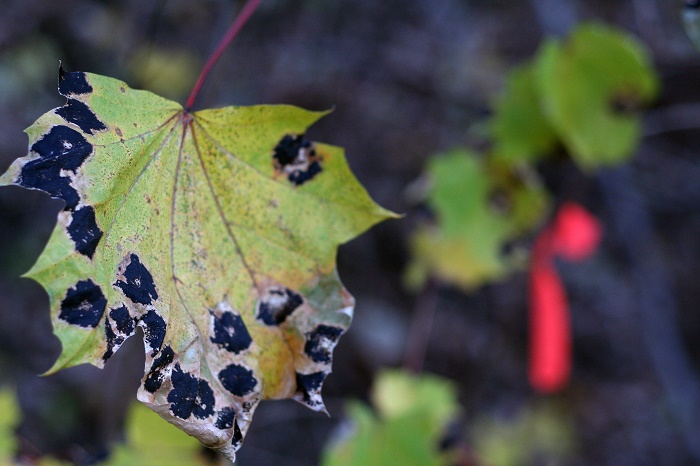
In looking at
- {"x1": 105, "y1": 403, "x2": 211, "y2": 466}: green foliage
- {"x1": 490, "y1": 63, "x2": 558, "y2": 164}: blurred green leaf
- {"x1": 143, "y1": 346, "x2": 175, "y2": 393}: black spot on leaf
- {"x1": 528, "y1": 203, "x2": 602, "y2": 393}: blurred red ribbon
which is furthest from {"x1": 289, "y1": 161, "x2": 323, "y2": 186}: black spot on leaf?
{"x1": 528, "y1": 203, "x2": 602, "y2": 393}: blurred red ribbon

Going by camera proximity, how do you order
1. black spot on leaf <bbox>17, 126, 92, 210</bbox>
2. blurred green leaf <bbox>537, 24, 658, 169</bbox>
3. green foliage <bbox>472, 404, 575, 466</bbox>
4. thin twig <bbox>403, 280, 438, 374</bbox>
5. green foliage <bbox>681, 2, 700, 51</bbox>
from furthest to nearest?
green foliage <bbox>472, 404, 575, 466</bbox>
thin twig <bbox>403, 280, 438, 374</bbox>
blurred green leaf <bbox>537, 24, 658, 169</bbox>
green foliage <bbox>681, 2, 700, 51</bbox>
black spot on leaf <bbox>17, 126, 92, 210</bbox>

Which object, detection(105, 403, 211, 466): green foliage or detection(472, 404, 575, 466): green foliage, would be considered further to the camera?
detection(472, 404, 575, 466): green foliage

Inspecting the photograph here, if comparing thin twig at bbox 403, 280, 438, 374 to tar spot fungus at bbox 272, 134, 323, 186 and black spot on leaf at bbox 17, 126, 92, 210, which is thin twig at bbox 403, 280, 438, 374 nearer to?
tar spot fungus at bbox 272, 134, 323, 186

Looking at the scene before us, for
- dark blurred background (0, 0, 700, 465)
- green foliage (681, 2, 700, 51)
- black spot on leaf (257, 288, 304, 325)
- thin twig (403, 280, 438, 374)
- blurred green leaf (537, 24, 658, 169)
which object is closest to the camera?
black spot on leaf (257, 288, 304, 325)

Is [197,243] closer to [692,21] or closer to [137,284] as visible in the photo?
[137,284]

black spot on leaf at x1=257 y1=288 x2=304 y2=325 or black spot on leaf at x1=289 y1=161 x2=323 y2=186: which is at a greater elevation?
black spot on leaf at x1=289 y1=161 x2=323 y2=186

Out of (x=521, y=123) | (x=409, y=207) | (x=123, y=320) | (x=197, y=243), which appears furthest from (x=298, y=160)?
(x=409, y=207)

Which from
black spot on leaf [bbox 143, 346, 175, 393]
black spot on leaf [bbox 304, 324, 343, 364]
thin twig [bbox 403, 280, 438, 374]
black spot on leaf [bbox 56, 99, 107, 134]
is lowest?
thin twig [bbox 403, 280, 438, 374]

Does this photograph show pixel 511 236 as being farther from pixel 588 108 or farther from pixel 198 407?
pixel 198 407
